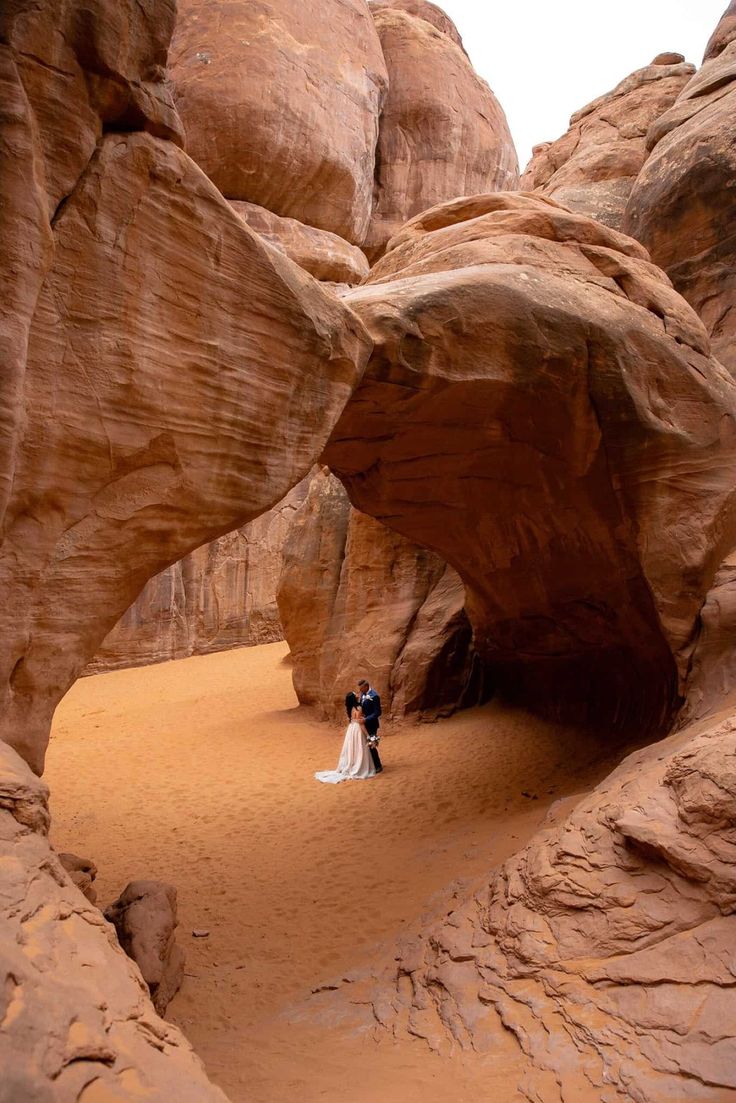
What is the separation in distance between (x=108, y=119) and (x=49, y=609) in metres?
2.92

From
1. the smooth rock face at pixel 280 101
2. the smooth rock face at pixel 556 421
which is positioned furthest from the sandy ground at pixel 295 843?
the smooth rock face at pixel 280 101

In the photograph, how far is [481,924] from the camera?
5570 millimetres

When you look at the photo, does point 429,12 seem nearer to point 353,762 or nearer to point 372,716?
point 372,716

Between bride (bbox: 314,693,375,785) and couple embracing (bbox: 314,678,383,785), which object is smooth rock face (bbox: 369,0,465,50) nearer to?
couple embracing (bbox: 314,678,383,785)

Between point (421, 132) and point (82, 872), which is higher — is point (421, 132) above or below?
above

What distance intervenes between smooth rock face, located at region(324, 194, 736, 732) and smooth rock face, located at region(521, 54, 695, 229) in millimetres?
5810

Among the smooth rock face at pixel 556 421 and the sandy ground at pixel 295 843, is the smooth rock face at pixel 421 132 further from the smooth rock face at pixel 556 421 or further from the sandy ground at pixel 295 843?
the sandy ground at pixel 295 843

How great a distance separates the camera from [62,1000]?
2.58 metres

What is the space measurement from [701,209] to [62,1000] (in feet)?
39.4

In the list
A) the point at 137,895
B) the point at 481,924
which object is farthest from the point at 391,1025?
the point at 137,895

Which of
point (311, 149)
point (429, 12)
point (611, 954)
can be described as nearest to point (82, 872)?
point (611, 954)

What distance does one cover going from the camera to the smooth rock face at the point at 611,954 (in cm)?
418

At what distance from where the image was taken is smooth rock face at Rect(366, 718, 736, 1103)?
418 cm

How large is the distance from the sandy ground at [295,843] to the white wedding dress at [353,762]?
0.26 metres
